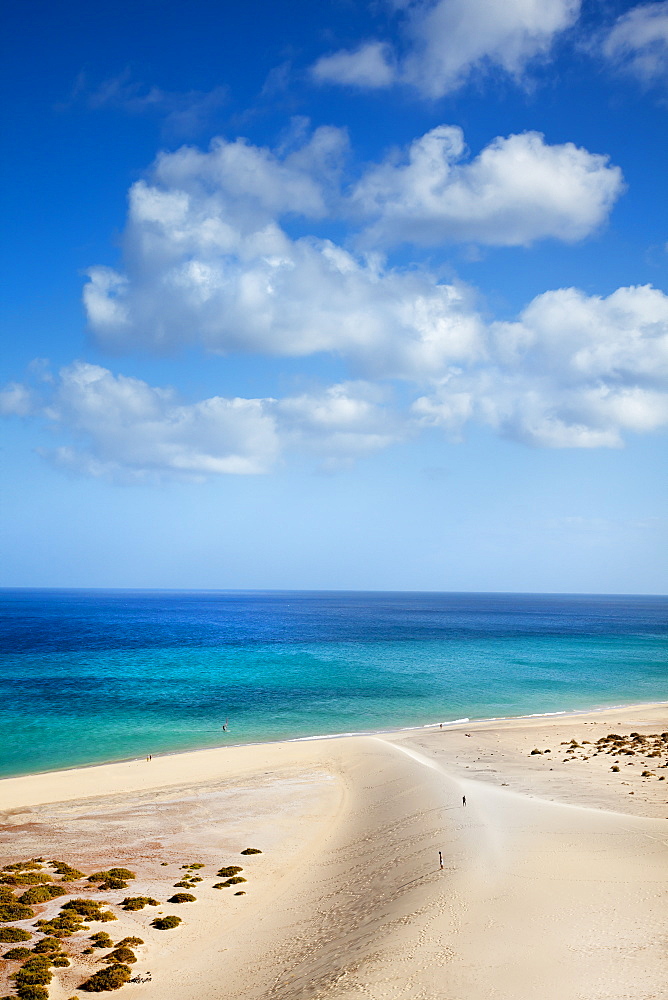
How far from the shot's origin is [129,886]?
22.9 metres

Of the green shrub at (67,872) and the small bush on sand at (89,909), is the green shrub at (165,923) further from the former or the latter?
the green shrub at (67,872)

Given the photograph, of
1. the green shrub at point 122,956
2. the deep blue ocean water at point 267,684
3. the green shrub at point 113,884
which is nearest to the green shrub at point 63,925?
the green shrub at point 122,956

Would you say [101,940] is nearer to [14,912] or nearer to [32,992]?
[32,992]

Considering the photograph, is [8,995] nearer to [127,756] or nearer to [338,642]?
[127,756]

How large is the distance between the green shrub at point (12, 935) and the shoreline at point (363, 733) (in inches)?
845

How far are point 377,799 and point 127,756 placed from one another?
20689 mm

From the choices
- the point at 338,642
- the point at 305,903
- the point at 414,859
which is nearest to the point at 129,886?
the point at 305,903

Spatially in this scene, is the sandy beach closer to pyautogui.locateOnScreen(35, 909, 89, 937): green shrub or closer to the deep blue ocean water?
pyautogui.locateOnScreen(35, 909, 89, 937): green shrub

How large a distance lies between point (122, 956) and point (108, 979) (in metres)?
1.20

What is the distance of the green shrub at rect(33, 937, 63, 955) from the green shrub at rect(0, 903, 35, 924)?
2011mm

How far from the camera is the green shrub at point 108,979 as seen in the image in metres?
16.4

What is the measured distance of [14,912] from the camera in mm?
20141

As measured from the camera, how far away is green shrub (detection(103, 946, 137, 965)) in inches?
697

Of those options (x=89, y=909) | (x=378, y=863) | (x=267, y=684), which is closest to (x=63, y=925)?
(x=89, y=909)
